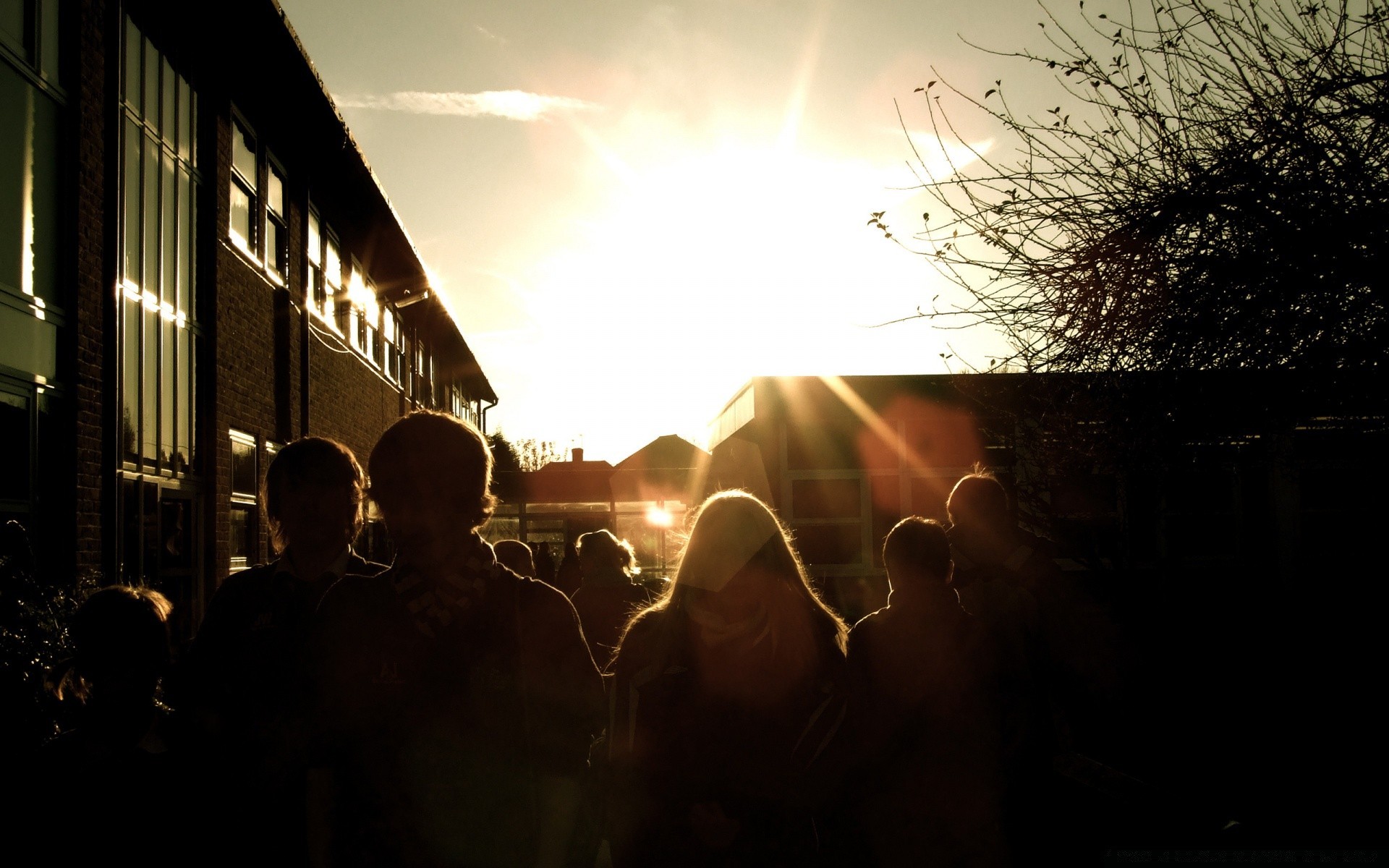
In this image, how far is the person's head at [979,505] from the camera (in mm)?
4023

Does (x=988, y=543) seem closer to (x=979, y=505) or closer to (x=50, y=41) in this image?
(x=979, y=505)

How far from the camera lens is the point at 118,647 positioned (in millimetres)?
2432

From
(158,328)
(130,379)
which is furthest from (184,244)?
(130,379)

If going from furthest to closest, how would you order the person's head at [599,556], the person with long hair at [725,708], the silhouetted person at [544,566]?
the silhouetted person at [544,566]
the person's head at [599,556]
the person with long hair at [725,708]

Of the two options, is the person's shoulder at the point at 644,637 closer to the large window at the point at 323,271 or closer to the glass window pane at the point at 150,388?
the glass window pane at the point at 150,388

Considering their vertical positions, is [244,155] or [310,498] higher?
[244,155]

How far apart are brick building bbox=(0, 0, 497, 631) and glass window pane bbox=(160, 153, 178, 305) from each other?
2 centimetres

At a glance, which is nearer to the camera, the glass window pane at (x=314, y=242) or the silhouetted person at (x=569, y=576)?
the silhouetted person at (x=569, y=576)

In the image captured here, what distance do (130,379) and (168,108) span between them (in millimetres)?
2628

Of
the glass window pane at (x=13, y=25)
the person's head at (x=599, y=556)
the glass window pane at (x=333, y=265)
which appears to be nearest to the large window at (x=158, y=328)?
the glass window pane at (x=13, y=25)


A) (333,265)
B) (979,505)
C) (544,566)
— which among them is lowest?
(544,566)

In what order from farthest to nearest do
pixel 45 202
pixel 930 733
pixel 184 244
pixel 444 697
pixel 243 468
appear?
pixel 243 468, pixel 184 244, pixel 45 202, pixel 930 733, pixel 444 697

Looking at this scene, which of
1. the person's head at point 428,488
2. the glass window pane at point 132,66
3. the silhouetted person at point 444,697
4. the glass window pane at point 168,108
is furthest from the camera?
the glass window pane at point 168,108

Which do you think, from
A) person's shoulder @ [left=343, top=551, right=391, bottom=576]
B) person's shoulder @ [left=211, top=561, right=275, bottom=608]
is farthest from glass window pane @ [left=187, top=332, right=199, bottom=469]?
person's shoulder @ [left=211, top=561, right=275, bottom=608]
